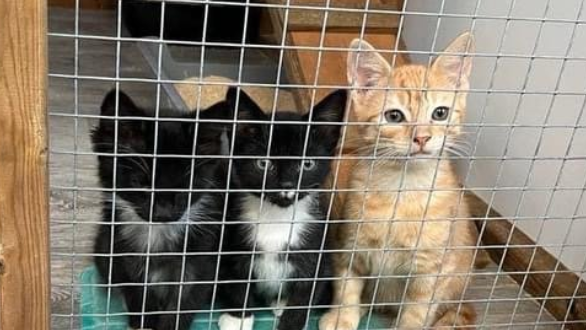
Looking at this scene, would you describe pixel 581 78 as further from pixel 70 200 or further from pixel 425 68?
pixel 70 200

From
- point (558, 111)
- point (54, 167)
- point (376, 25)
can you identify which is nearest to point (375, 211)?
point (558, 111)

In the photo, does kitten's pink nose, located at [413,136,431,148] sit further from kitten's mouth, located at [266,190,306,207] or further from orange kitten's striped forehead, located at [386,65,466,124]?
kitten's mouth, located at [266,190,306,207]

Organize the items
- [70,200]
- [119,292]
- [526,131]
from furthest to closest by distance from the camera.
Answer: [70,200] < [526,131] < [119,292]

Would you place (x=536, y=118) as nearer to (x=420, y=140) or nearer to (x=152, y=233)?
(x=420, y=140)

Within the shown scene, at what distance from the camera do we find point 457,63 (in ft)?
4.44

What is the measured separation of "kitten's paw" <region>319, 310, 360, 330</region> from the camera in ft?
4.62

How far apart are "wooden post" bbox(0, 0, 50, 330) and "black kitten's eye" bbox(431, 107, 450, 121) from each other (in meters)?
0.71

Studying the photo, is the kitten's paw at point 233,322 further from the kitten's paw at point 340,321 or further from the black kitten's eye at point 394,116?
the black kitten's eye at point 394,116

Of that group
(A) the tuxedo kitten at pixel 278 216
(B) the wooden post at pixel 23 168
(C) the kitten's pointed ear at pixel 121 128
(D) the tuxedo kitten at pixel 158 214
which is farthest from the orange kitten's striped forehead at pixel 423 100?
(B) the wooden post at pixel 23 168

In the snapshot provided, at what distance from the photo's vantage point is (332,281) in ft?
4.82

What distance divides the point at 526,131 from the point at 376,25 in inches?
22.0

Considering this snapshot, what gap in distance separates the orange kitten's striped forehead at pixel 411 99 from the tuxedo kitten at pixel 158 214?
0.30m

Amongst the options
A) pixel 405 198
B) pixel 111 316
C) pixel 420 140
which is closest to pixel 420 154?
pixel 420 140

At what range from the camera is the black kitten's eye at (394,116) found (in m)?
1.32
